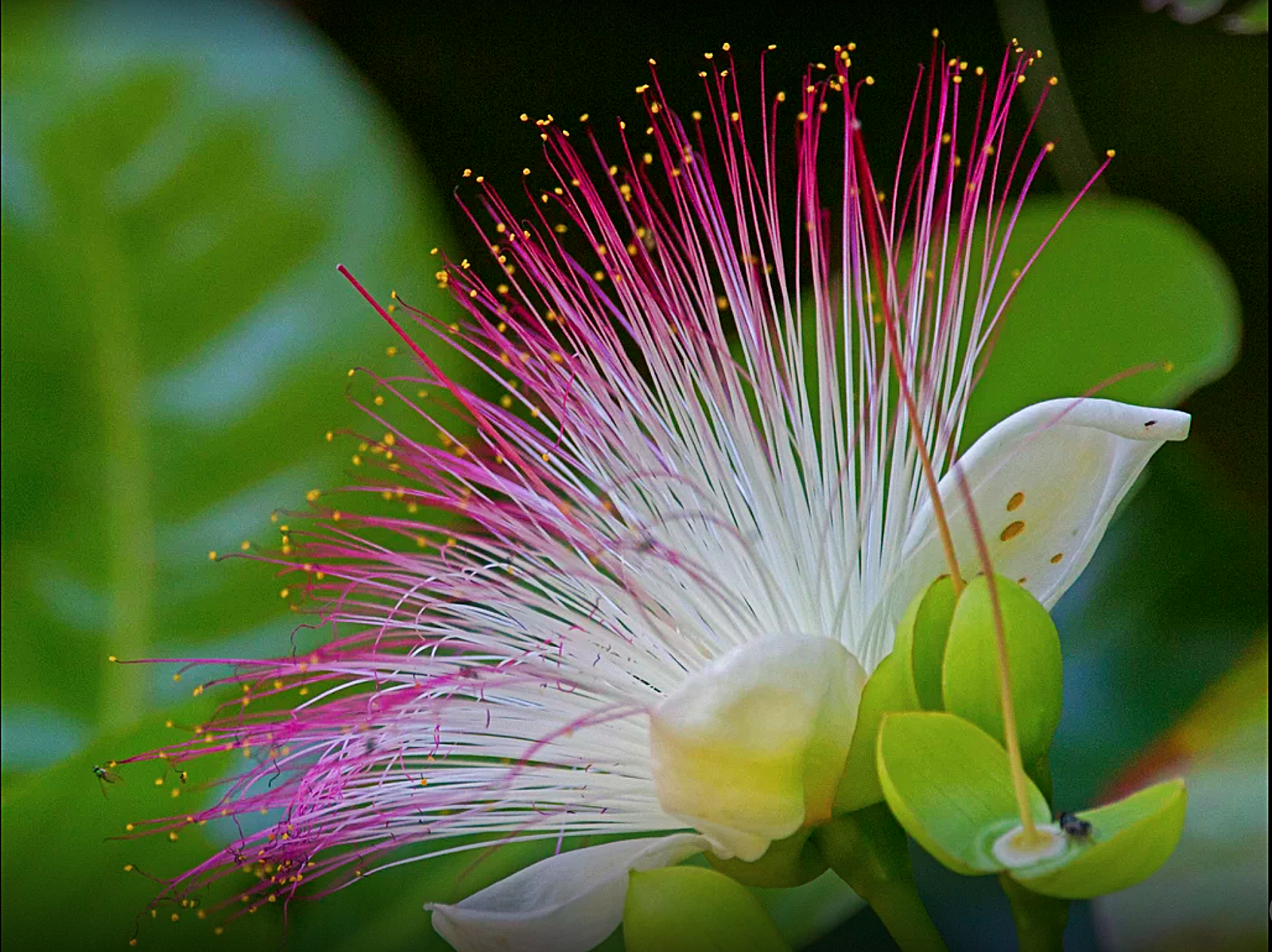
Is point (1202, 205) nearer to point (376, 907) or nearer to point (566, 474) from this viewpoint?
point (566, 474)

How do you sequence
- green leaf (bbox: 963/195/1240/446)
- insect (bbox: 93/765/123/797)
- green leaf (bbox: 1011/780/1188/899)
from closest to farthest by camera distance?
green leaf (bbox: 1011/780/1188/899) → insect (bbox: 93/765/123/797) → green leaf (bbox: 963/195/1240/446)

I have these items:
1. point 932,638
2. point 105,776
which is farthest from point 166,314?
point 932,638

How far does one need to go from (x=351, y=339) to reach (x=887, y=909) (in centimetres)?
49

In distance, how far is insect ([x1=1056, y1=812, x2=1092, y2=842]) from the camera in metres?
0.34

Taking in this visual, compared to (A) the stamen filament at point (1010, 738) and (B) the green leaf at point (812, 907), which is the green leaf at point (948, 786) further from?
(B) the green leaf at point (812, 907)

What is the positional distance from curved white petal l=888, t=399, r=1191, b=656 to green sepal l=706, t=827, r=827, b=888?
8cm

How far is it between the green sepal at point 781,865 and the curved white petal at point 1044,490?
84mm

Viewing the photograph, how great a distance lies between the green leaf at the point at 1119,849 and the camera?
1.09 ft

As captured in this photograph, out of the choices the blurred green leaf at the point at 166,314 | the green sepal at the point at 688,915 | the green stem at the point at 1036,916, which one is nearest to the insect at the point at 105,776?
the blurred green leaf at the point at 166,314

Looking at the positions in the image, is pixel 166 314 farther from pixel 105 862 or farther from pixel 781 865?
pixel 781 865

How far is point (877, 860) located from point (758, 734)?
71 mm

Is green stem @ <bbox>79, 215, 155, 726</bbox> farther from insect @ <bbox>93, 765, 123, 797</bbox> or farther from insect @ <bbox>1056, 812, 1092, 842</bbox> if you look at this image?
insect @ <bbox>1056, 812, 1092, 842</bbox>

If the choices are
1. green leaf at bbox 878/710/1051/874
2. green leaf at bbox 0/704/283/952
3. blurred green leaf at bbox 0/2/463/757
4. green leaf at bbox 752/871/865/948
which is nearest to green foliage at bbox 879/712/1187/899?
green leaf at bbox 878/710/1051/874

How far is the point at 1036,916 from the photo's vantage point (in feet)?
1.22
